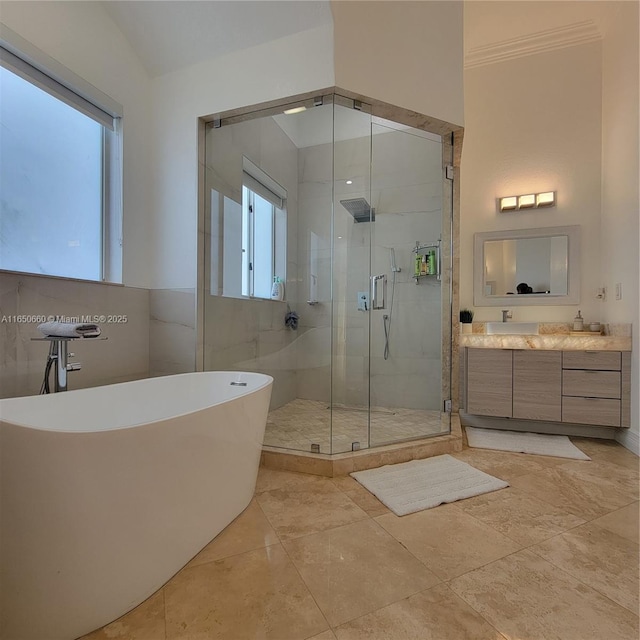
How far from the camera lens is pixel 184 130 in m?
2.36

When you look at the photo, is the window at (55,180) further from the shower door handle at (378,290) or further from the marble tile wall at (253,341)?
the shower door handle at (378,290)

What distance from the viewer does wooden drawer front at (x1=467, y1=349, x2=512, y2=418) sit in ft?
9.09

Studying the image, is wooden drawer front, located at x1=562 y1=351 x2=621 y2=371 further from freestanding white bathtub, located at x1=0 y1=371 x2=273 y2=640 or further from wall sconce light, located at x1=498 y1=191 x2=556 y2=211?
freestanding white bathtub, located at x1=0 y1=371 x2=273 y2=640

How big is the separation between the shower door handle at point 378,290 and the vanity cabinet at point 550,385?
32.6 inches

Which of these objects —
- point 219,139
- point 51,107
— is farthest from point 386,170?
point 51,107

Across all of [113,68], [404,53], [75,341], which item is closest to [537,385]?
[404,53]

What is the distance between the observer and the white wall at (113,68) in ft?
5.75

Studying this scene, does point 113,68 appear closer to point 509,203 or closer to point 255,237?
point 255,237

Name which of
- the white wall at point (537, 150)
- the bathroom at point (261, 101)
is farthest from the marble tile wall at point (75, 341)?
the white wall at point (537, 150)

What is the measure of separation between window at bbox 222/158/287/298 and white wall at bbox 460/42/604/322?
173 cm

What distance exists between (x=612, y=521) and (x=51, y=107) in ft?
11.2

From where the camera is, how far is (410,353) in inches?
126

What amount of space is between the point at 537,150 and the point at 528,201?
46 cm

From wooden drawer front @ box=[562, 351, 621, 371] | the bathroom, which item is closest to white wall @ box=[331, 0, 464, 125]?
the bathroom
